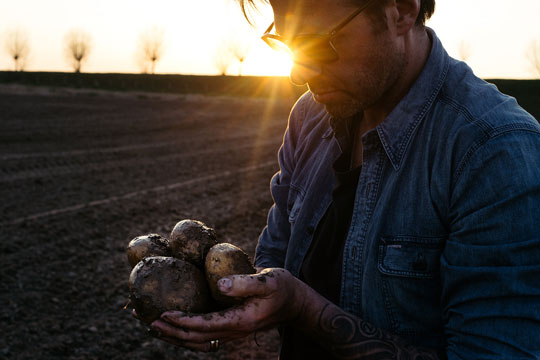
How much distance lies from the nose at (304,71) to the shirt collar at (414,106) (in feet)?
1.08

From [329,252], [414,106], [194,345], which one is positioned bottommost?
[194,345]

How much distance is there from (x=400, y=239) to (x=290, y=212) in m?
0.70

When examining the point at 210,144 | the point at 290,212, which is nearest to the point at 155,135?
the point at 210,144

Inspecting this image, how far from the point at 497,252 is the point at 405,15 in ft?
2.86

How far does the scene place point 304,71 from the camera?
5.74ft

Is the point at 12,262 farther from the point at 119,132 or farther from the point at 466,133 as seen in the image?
the point at 119,132

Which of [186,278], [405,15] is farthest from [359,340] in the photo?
[405,15]

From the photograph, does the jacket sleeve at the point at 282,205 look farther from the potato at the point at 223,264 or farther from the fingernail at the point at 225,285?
the fingernail at the point at 225,285

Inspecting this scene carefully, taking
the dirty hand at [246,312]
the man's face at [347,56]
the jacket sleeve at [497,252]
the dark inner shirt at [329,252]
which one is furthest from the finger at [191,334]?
the man's face at [347,56]

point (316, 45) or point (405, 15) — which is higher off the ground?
point (405, 15)

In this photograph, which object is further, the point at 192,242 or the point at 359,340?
the point at 192,242

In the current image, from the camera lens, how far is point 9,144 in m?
12.3

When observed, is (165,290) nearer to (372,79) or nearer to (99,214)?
(372,79)

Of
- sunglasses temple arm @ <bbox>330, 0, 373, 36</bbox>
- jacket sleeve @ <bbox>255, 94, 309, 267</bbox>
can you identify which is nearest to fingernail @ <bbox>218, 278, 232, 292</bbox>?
jacket sleeve @ <bbox>255, 94, 309, 267</bbox>
